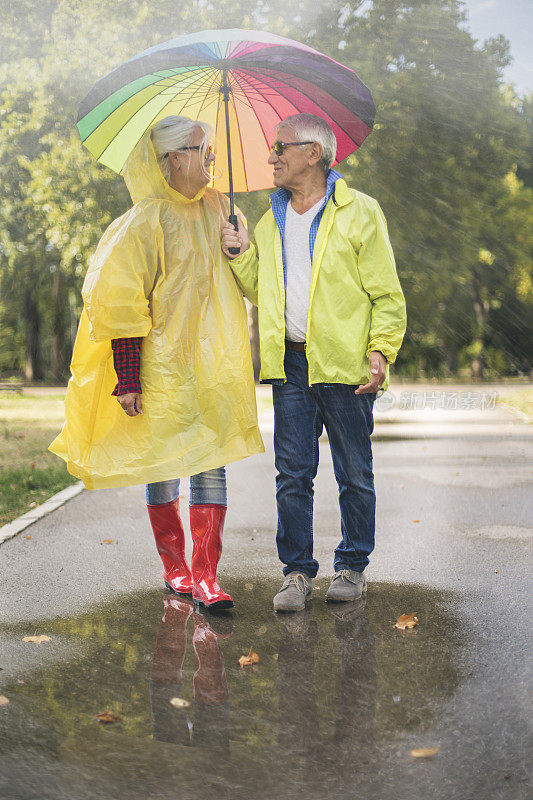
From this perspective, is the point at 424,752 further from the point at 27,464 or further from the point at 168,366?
the point at 27,464

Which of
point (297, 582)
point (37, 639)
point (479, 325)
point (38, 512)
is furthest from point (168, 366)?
point (479, 325)

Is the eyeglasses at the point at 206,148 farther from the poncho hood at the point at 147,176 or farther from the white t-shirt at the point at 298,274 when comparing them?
the white t-shirt at the point at 298,274

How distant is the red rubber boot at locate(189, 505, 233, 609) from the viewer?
13.6ft

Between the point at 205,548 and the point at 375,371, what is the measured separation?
1.11 metres

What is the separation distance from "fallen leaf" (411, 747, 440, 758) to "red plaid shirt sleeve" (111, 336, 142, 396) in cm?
196

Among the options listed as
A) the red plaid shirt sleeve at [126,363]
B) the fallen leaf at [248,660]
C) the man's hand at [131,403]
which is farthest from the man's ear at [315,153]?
the fallen leaf at [248,660]

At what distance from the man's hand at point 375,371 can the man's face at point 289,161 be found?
848 millimetres

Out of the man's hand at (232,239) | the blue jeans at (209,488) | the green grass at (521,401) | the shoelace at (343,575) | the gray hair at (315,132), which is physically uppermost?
the gray hair at (315,132)

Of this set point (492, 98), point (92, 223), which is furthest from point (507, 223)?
point (92, 223)

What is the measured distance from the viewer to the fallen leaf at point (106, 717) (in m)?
2.86

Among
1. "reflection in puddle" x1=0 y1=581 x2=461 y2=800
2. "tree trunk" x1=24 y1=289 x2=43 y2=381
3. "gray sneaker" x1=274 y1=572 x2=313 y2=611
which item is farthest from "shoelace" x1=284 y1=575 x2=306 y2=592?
"tree trunk" x1=24 y1=289 x2=43 y2=381

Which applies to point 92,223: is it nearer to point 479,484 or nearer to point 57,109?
point 57,109

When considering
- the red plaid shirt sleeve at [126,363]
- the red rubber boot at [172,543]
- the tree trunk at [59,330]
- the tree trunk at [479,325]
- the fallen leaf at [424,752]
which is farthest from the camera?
the tree trunk at [479,325]

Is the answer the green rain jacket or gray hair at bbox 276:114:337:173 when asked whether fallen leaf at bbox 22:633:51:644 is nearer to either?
the green rain jacket
